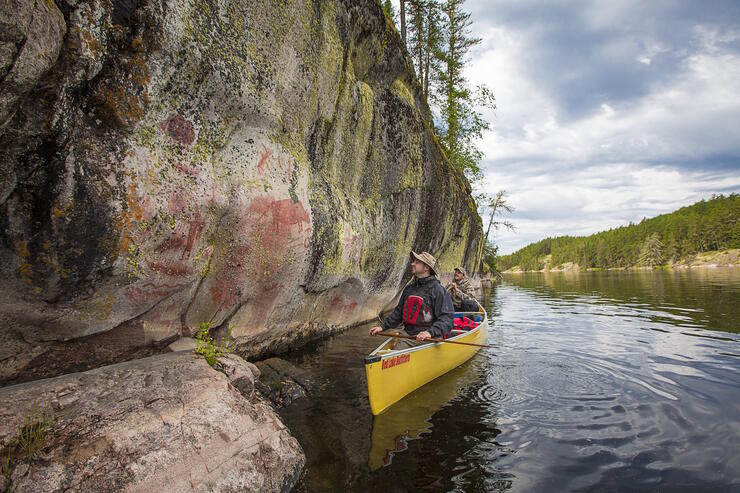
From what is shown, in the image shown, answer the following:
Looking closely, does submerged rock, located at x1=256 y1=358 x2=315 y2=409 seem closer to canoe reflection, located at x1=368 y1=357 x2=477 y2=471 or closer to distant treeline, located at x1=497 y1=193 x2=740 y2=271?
canoe reflection, located at x1=368 y1=357 x2=477 y2=471

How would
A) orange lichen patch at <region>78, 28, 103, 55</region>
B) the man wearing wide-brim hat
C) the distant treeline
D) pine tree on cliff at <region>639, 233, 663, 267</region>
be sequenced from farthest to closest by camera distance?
pine tree on cliff at <region>639, 233, 663, 267</region>
the distant treeline
the man wearing wide-brim hat
orange lichen patch at <region>78, 28, 103, 55</region>

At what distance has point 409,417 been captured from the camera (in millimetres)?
5504

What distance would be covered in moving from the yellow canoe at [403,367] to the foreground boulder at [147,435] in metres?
1.59

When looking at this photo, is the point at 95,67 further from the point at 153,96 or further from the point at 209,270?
the point at 209,270

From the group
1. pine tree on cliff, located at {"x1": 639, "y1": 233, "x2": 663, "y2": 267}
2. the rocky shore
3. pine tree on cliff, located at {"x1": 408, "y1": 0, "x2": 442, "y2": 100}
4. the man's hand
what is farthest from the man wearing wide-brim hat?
pine tree on cliff, located at {"x1": 639, "y1": 233, "x2": 663, "y2": 267}

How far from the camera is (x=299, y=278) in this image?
26.6ft

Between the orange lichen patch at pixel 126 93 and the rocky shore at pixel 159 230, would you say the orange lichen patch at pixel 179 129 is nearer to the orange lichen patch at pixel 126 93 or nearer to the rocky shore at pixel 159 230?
the rocky shore at pixel 159 230

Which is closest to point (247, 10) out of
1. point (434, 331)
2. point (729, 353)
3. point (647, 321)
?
point (434, 331)

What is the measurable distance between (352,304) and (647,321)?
1084cm

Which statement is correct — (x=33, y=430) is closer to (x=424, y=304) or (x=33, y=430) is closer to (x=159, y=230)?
(x=159, y=230)

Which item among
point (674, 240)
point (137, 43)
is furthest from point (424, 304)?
point (674, 240)

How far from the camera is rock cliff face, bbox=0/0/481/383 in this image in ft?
13.1

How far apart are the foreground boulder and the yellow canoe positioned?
1589 mm

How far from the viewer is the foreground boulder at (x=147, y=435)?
2908mm
